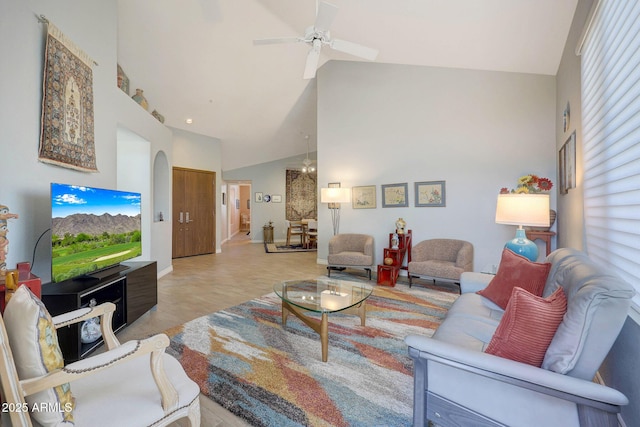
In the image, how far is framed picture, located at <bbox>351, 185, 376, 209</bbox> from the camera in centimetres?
503

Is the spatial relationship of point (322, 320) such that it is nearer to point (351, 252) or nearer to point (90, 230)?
point (90, 230)

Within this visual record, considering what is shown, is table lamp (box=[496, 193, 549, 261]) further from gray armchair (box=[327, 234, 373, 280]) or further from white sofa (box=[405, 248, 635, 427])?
gray armchair (box=[327, 234, 373, 280])

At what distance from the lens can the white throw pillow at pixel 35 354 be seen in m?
0.87

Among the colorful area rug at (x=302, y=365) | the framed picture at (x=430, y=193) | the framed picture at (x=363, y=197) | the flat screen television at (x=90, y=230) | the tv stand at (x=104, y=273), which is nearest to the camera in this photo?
the colorful area rug at (x=302, y=365)

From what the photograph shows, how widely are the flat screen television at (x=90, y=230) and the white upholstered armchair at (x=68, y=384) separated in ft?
4.33

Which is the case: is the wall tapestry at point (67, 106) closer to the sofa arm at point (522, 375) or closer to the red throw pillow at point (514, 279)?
the sofa arm at point (522, 375)

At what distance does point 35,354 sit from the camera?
0.88 m

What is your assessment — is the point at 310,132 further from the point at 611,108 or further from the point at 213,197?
the point at 611,108

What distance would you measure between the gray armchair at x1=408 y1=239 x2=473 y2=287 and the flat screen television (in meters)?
3.54

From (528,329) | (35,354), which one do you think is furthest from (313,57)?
(35,354)

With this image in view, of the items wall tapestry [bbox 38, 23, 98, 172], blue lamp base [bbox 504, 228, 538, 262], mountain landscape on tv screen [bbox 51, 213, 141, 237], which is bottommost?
blue lamp base [bbox 504, 228, 538, 262]

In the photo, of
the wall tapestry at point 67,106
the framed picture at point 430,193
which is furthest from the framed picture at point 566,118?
the wall tapestry at point 67,106

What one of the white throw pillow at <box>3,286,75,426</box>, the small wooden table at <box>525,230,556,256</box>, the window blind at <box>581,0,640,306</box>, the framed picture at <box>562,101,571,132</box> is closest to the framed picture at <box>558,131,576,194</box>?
the framed picture at <box>562,101,571,132</box>

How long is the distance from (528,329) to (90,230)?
304 cm
